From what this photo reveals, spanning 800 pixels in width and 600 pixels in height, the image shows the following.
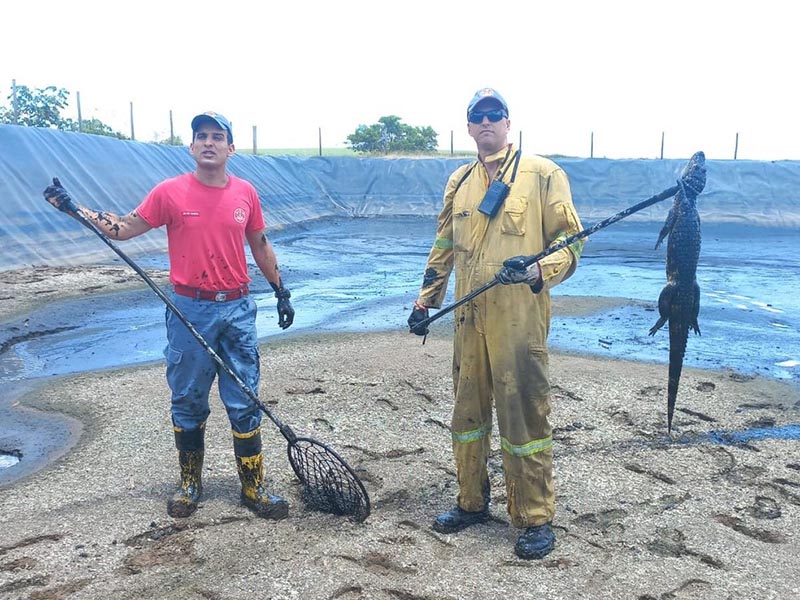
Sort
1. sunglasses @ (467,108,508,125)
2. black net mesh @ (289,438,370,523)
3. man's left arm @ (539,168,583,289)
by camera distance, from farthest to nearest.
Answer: black net mesh @ (289,438,370,523) < sunglasses @ (467,108,508,125) < man's left arm @ (539,168,583,289)

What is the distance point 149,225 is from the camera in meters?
3.79

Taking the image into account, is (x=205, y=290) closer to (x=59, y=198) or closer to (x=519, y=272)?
(x=59, y=198)

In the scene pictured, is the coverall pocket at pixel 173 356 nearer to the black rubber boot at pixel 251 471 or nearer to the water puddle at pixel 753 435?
the black rubber boot at pixel 251 471

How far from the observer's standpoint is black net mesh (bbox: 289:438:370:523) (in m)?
3.77

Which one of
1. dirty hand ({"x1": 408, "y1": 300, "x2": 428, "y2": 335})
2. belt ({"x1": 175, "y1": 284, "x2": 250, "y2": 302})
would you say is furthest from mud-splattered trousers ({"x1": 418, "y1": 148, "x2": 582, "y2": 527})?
belt ({"x1": 175, "y1": 284, "x2": 250, "y2": 302})

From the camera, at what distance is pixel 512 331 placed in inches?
135

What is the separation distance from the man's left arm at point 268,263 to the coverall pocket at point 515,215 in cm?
138

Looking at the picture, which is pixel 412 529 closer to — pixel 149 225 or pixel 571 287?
pixel 149 225

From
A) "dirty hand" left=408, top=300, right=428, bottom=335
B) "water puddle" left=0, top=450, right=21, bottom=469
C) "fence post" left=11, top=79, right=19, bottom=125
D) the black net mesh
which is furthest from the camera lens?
"fence post" left=11, top=79, right=19, bottom=125

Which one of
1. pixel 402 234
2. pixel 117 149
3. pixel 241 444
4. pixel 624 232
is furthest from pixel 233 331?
pixel 624 232

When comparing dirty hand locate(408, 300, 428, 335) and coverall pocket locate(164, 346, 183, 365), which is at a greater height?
dirty hand locate(408, 300, 428, 335)

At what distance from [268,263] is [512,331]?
5.08 ft

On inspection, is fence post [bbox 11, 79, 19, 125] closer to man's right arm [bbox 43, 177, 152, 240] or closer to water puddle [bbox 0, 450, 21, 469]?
water puddle [bbox 0, 450, 21, 469]

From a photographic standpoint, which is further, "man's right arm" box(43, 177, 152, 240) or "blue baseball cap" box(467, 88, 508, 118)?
"man's right arm" box(43, 177, 152, 240)
